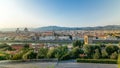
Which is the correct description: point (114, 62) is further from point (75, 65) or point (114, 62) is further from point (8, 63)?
point (8, 63)

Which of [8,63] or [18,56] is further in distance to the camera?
[18,56]

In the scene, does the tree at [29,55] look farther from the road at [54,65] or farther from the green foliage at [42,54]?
the road at [54,65]

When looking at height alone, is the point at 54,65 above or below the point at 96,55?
below

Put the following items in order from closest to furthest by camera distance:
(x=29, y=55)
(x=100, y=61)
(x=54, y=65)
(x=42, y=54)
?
(x=54, y=65), (x=100, y=61), (x=29, y=55), (x=42, y=54)

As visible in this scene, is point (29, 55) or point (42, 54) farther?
point (42, 54)

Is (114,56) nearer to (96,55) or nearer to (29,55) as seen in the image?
(96,55)

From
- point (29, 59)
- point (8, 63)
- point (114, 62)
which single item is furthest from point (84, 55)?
point (8, 63)

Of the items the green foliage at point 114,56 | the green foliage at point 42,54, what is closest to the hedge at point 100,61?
the green foliage at point 114,56

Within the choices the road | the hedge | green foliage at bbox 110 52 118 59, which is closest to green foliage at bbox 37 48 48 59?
the road

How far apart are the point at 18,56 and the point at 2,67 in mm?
1300

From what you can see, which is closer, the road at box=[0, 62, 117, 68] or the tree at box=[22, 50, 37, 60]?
the road at box=[0, 62, 117, 68]

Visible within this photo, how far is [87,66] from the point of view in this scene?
7.38 m

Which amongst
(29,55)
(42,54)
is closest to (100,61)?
(42,54)

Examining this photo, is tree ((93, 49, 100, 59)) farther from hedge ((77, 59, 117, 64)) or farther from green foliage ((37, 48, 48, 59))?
green foliage ((37, 48, 48, 59))
